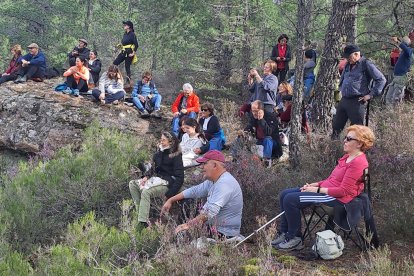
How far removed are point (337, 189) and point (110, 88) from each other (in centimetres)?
725

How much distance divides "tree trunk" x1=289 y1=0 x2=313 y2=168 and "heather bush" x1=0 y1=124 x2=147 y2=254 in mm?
2529

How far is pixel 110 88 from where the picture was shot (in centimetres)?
1130

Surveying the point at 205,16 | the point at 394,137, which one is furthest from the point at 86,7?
the point at 394,137

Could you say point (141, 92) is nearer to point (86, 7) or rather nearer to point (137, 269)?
point (137, 269)

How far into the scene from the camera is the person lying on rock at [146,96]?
1124cm

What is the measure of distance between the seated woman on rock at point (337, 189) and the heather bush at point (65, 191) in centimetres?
264

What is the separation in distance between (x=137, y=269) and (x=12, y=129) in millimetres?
7897

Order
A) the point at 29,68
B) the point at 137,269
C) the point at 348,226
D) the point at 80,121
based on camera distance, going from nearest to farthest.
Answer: the point at 137,269, the point at 348,226, the point at 80,121, the point at 29,68

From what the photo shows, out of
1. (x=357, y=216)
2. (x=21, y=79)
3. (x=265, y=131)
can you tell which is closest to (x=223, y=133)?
(x=265, y=131)

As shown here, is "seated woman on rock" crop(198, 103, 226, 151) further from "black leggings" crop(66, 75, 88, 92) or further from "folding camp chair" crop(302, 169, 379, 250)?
"black leggings" crop(66, 75, 88, 92)

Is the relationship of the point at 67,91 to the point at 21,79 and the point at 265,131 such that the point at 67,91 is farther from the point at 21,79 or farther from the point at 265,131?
the point at 265,131

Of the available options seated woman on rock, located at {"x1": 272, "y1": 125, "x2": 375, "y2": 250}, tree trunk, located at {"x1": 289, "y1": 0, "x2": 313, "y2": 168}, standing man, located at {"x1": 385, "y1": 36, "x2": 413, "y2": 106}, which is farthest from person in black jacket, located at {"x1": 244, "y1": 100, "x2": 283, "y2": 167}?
standing man, located at {"x1": 385, "y1": 36, "x2": 413, "y2": 106}

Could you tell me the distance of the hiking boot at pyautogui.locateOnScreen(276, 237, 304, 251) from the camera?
5.33 metres

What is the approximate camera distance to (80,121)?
35.0 ft
